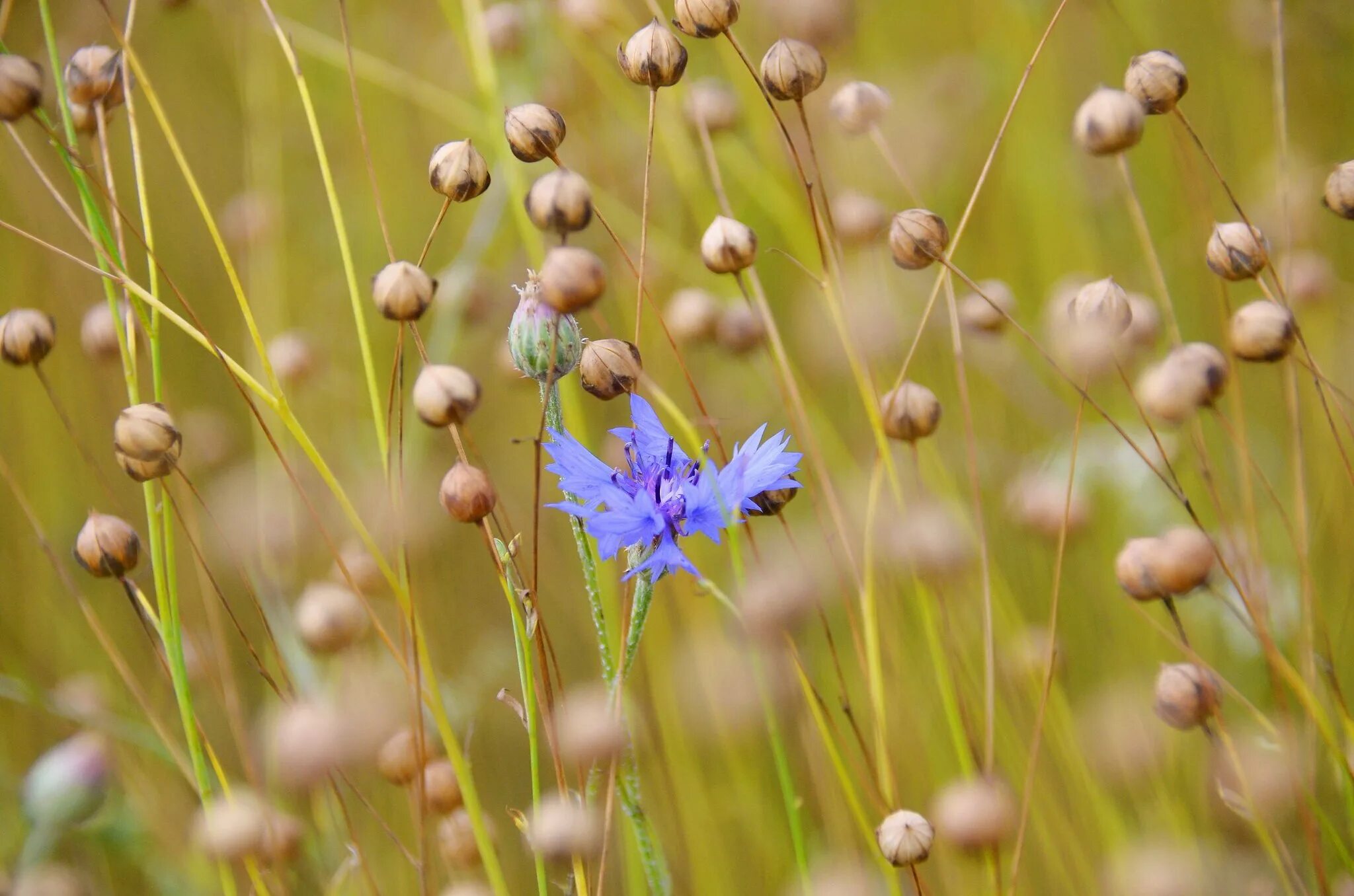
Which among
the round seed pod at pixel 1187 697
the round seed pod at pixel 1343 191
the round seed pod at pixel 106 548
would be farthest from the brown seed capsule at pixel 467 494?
the round seed pod at pixel 1343 191

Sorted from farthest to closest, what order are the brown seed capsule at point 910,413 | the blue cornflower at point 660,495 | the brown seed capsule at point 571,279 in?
the brown seed capsule at point 910,413, the blue cornflower at point 660,495, the brown seed capsule at point 571,279

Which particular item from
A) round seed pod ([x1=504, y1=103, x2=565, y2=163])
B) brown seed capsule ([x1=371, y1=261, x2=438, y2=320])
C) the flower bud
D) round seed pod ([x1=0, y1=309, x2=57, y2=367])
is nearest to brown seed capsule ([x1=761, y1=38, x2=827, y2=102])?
the flower bud

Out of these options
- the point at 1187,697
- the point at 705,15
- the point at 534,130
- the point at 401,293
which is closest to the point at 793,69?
the point at 705,15

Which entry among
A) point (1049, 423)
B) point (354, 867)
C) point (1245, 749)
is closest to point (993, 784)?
point (1245, 749)

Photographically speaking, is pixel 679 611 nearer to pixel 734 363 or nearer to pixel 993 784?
pixel 734 363

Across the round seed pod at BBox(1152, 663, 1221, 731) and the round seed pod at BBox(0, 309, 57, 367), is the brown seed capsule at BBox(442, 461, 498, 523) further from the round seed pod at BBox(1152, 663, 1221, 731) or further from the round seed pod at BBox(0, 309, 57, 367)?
the round seed pod at BBox(1152, 663, 1221, 731)

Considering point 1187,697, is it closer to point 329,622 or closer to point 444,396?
point 444,396

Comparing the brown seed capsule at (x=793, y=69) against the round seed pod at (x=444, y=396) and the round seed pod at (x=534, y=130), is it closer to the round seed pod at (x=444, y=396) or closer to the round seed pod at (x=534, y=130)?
the round seed pod at (x=534, y=130)
